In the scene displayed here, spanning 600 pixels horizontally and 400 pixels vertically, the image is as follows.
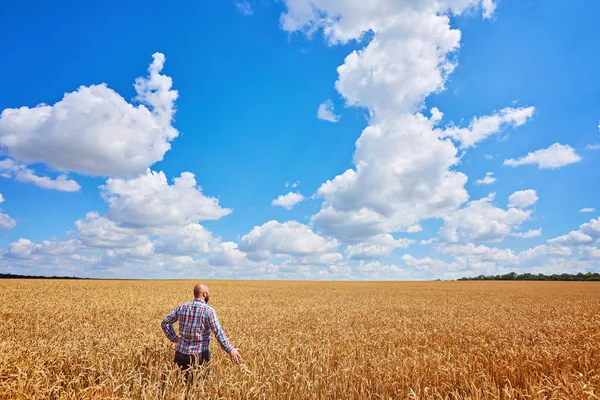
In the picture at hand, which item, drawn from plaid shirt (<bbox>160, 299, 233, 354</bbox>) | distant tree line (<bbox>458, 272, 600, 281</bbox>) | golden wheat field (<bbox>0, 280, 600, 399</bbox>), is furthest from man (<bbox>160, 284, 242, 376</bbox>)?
distant tree line (<bbox>458, 272, 600, 281</bbox>)

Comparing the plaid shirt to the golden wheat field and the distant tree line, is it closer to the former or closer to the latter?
the golden wheat field

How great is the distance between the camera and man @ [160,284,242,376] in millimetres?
5992

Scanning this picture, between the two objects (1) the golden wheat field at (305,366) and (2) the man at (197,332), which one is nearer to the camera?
(1) the golden wheat field at (305,366)

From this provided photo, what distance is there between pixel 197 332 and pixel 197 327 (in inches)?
4.4

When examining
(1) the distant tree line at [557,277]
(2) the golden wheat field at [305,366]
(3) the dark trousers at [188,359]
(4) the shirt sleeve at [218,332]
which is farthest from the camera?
(1) the distant tree line at [557,277]

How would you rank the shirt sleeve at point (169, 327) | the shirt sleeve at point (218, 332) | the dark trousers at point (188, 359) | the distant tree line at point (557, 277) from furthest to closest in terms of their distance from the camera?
the distant tree line at point (557, 277) → the shirt sleeve at point (169, 327) → the dark trousers at point (188, 359) → the shirt sleeve at point (218, 332)

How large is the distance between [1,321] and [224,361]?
39.4 ft

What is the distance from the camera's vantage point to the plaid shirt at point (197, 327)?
600 cm

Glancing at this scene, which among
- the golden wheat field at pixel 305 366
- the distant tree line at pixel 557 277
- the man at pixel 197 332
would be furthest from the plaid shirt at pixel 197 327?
the distant tree line at pixel 557 277

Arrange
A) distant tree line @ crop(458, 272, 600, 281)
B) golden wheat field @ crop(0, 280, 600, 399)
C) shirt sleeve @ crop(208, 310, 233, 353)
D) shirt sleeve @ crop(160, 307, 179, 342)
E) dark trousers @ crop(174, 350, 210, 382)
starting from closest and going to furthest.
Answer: golden wheat field @ crop(0, 280, 600, 399), shirt sleeve @ crop(208, 310, 233, 353), dark trousers @ crop(174, 350, 210, 382), shirt sleeve @ crop(160, 307, 179, 342), distant tree line @ crop(458, 272, 600, 281)

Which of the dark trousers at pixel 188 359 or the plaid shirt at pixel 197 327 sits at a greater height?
the plaid shirt at pixel 197 327

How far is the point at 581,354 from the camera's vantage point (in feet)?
29.2

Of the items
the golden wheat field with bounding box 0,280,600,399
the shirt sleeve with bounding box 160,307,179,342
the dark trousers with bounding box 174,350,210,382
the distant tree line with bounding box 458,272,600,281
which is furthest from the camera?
the distant tree line with bounding box 458,272,600,281

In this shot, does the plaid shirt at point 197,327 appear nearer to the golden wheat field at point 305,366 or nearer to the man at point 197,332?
the man at point 197,332
